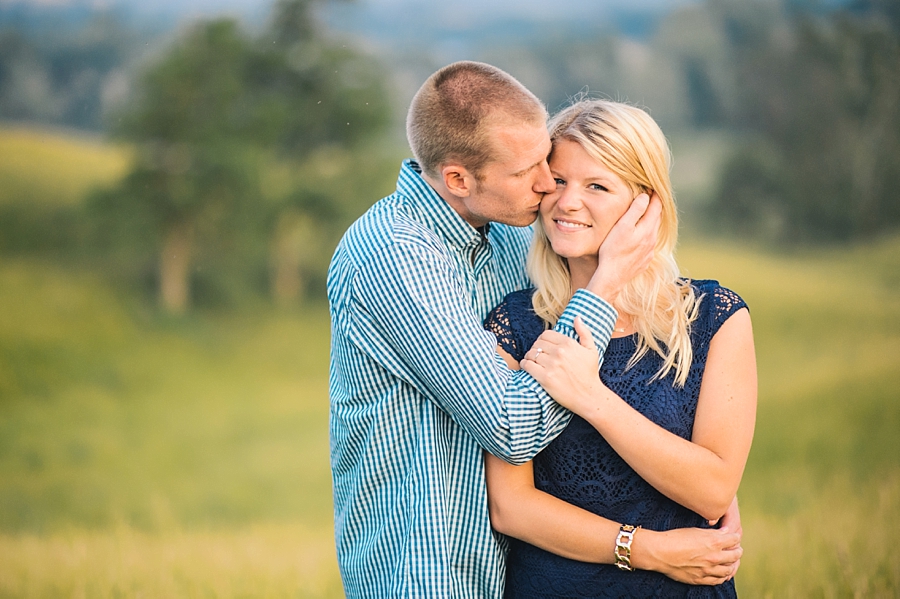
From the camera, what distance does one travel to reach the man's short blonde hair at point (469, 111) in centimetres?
226

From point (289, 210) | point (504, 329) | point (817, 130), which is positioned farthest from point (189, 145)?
point (504, 329)

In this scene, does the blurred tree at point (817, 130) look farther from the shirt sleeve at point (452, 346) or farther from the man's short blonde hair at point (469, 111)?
the shirt sleeve at point (452, 346)

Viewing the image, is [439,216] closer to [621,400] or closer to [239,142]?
[621,400]

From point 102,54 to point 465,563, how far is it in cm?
737

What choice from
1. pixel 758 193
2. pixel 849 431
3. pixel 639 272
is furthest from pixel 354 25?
pixel 639 272

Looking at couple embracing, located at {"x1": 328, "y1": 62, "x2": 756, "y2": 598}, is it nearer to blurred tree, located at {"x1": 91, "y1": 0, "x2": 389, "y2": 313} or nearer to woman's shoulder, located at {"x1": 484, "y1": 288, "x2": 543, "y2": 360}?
woman's shoulder, located at {"x1": 484, "y1": 288, "x2": 543, "y2": 360}

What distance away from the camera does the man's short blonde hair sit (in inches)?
88.9

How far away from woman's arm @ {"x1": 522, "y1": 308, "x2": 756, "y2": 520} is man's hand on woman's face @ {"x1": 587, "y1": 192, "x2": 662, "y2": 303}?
0.17 metres

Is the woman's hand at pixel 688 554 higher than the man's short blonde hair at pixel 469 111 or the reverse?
the reverse

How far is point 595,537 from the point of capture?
6.99ft

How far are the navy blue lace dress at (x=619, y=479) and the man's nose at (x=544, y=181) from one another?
0.46 m

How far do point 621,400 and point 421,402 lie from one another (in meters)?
0.50

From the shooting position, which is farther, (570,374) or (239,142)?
(239,142)

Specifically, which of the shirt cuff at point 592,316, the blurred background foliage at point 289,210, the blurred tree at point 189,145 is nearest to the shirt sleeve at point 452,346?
the shirt cuff at point 592,316
